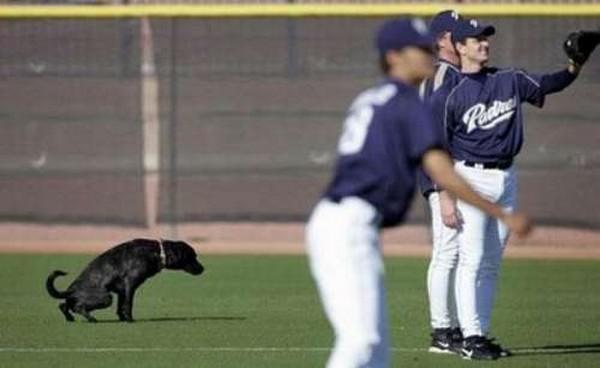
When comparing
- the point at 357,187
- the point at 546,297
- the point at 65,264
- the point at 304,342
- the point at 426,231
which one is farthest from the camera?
the point at 426,231

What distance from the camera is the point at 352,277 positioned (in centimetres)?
764

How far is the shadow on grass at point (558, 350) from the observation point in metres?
11.3

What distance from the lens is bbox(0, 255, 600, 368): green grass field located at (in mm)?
11078

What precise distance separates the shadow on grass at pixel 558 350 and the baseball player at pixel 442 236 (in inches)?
16.1

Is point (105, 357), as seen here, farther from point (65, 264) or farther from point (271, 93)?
point (271, 93)

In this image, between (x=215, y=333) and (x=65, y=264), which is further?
(x=65, y=264)

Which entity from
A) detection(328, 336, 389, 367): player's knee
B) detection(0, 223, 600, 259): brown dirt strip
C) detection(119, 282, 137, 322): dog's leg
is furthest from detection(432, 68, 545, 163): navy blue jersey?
detection(0, 223, 600, 259): brown dirt strip

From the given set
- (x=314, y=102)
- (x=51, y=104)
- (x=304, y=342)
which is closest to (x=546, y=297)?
(x=304, y=342)

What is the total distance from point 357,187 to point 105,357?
373 centimetres

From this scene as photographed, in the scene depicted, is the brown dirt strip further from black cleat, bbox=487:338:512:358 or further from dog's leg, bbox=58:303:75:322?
black cleat, bbox=487:338:512:358

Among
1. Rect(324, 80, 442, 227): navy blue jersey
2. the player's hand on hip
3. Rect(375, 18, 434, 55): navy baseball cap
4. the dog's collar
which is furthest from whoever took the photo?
the dog's collar

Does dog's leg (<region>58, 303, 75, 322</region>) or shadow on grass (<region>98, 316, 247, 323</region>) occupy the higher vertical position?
dog's leg (<region>58, 303, 75, 322</region>)

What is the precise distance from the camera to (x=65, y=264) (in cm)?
1780

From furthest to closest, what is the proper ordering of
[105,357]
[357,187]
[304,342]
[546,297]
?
1. [546,297]
2. [304,342]
3. [105,357]
4. [357,187]
